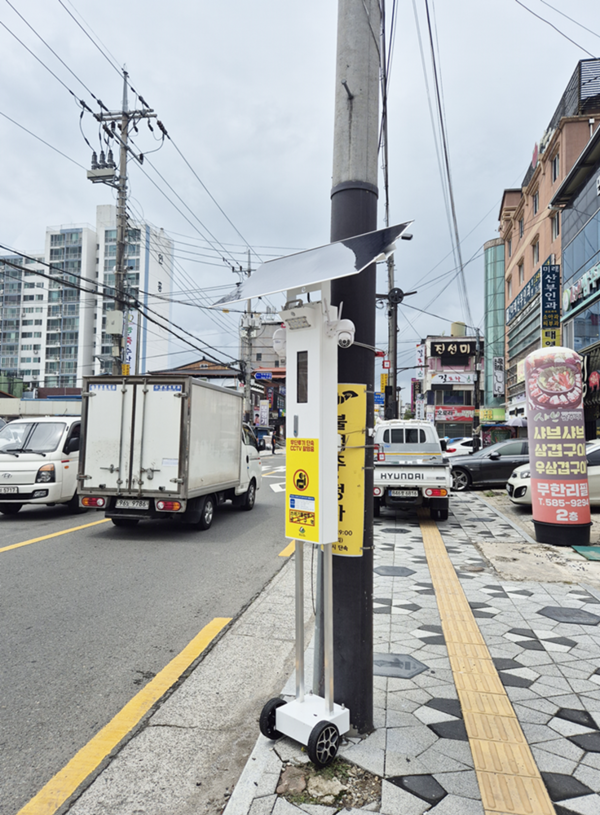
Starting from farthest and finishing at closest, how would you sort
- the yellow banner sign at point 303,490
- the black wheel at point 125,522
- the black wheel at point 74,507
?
the black wheel at point 74,507 → the black wheel at point 125,522 → the yellow banner sign at point 303,490

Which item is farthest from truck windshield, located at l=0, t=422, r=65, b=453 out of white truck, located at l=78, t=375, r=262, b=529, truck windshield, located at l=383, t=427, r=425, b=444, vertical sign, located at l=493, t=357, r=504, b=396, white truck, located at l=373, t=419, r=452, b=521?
vertical sign, located at l=493, t=357, r=504, b=396

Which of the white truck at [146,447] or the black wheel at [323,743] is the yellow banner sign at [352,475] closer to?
the black wheel at [323,743]

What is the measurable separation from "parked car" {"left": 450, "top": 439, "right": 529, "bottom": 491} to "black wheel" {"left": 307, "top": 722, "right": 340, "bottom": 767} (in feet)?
47.5

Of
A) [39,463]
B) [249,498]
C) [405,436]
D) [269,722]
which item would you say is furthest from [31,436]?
[269,722]

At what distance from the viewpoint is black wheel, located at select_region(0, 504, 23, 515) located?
37.3 ft

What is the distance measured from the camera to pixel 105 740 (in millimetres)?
3193

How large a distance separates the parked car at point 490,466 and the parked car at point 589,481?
12.4 feet

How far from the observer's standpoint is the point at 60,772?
9.48 feet

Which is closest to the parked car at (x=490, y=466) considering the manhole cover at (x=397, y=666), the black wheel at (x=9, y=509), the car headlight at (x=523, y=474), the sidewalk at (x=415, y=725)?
the car headlight at (x=523, y=474)

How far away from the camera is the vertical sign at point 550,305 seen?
73.9 ft

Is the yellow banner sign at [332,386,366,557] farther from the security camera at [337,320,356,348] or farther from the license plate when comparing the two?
the license plate

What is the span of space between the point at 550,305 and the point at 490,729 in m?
22.3

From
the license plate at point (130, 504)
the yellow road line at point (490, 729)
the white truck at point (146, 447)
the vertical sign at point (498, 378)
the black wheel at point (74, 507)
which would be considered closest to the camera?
the yellow road line at point (490, 729)

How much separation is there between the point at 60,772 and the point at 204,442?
708cm
